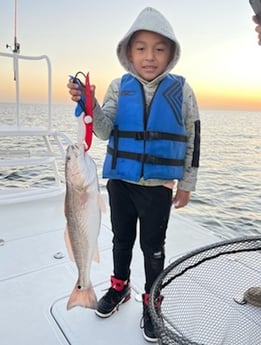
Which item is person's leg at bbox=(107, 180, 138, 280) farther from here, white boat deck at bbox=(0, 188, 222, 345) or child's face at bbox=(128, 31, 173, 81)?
child's face at bbox=(128, 31, 173, 81)

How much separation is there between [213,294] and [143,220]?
62cm

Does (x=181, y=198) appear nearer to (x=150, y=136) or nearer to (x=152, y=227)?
(x=152, y=227)

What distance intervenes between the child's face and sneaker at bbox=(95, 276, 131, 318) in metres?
1.17

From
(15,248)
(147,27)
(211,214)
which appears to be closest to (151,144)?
(147,27)

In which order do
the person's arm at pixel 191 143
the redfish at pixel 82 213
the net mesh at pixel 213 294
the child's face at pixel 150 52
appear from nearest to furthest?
the redfish at pixel 82 213
the net mesh at pixel 213 294
the child's face at pixel 150 52
the person's arm at pixel 191 143

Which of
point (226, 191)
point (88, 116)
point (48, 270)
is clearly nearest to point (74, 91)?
point (88, 116)

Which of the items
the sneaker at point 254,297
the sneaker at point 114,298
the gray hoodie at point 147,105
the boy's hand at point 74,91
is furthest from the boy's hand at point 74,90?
the sneaker at point 254,297

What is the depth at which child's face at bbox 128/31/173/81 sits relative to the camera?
1.63 metres

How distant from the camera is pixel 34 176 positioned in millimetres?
7660

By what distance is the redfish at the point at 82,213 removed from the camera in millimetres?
1229

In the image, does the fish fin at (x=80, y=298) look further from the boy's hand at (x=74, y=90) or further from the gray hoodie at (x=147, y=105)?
the boy's hand at (x=74, y=90)

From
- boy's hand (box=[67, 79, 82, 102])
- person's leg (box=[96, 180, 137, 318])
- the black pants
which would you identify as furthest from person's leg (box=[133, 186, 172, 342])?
boy's hand (box=[67, 79, 82, 102])

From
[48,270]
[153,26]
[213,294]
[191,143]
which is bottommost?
[48,270]

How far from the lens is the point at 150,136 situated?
1698 mm
